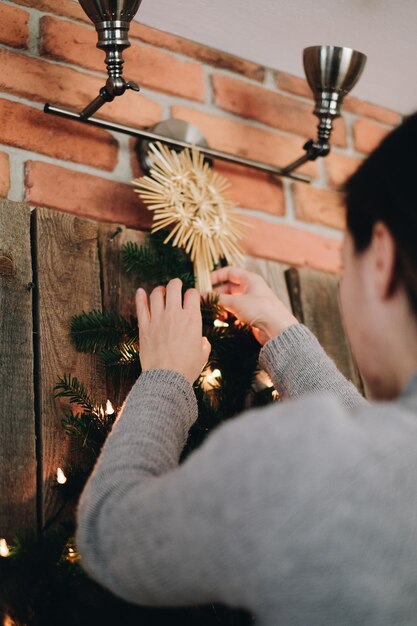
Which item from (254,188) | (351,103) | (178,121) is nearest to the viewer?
(178,121)

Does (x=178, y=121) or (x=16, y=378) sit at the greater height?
(x=178, y=121)

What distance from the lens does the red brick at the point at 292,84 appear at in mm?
1541

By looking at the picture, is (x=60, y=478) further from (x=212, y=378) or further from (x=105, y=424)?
(x=212, y=378)

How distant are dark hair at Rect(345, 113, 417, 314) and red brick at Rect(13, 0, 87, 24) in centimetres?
71

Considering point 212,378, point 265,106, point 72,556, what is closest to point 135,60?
point 265,106

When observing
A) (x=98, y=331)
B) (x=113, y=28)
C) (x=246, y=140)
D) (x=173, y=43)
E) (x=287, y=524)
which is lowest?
(x=287, y=524)

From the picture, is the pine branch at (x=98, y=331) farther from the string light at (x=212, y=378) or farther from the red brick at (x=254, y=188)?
the red brick at (x=254, y=188)

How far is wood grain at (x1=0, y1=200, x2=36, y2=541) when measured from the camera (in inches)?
36.9

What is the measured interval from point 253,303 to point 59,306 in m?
0.31

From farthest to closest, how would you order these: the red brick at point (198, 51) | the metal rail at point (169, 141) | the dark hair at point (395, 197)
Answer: the red brick at point (198, 51) → the metal rail at point (169, 141) → the dark hair at point (395, 197)

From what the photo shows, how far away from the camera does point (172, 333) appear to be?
3.22ft

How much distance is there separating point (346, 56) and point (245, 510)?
0.93 meters

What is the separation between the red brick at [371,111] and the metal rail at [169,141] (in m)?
0.32

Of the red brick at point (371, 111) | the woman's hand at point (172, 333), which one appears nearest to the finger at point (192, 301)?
the woman's hand at point (172, 333)
